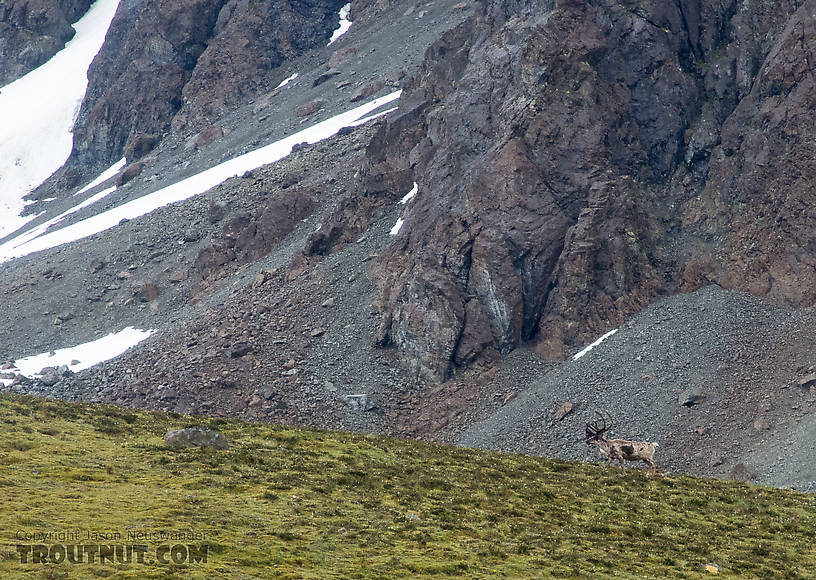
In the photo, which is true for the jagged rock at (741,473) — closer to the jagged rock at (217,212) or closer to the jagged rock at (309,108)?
the jagged rock at (217,212)

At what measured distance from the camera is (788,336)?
5247cm

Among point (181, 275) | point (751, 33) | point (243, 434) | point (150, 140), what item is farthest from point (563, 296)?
point (150, 140)

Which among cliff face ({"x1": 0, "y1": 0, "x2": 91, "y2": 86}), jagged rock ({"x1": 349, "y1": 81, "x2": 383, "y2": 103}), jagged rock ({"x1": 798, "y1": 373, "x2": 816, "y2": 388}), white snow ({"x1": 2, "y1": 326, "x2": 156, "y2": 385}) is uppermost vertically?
cliff face ({"x1": 0, "y1": 0, "x2": 91, "y2": 86})

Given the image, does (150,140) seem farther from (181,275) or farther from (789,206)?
(789,206)

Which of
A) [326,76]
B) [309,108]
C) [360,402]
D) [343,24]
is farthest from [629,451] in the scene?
[343,24]

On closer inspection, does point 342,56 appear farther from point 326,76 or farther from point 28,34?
point 28,34

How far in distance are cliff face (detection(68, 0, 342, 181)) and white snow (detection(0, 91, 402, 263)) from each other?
860 inches

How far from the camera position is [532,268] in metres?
63.1

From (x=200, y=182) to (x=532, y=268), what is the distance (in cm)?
4705

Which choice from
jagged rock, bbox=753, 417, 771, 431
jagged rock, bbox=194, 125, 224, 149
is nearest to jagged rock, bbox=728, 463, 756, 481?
jagged rock, bbox=753, 417, 771, 431

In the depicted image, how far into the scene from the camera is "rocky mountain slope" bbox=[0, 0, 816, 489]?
52719 mm

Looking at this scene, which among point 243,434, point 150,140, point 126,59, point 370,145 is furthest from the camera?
point 126,59

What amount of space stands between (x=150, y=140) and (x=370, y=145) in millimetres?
53122

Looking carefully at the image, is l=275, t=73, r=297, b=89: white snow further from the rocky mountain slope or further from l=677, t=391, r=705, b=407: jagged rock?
l=677, t=391, r=705, b=407: jagged rock
